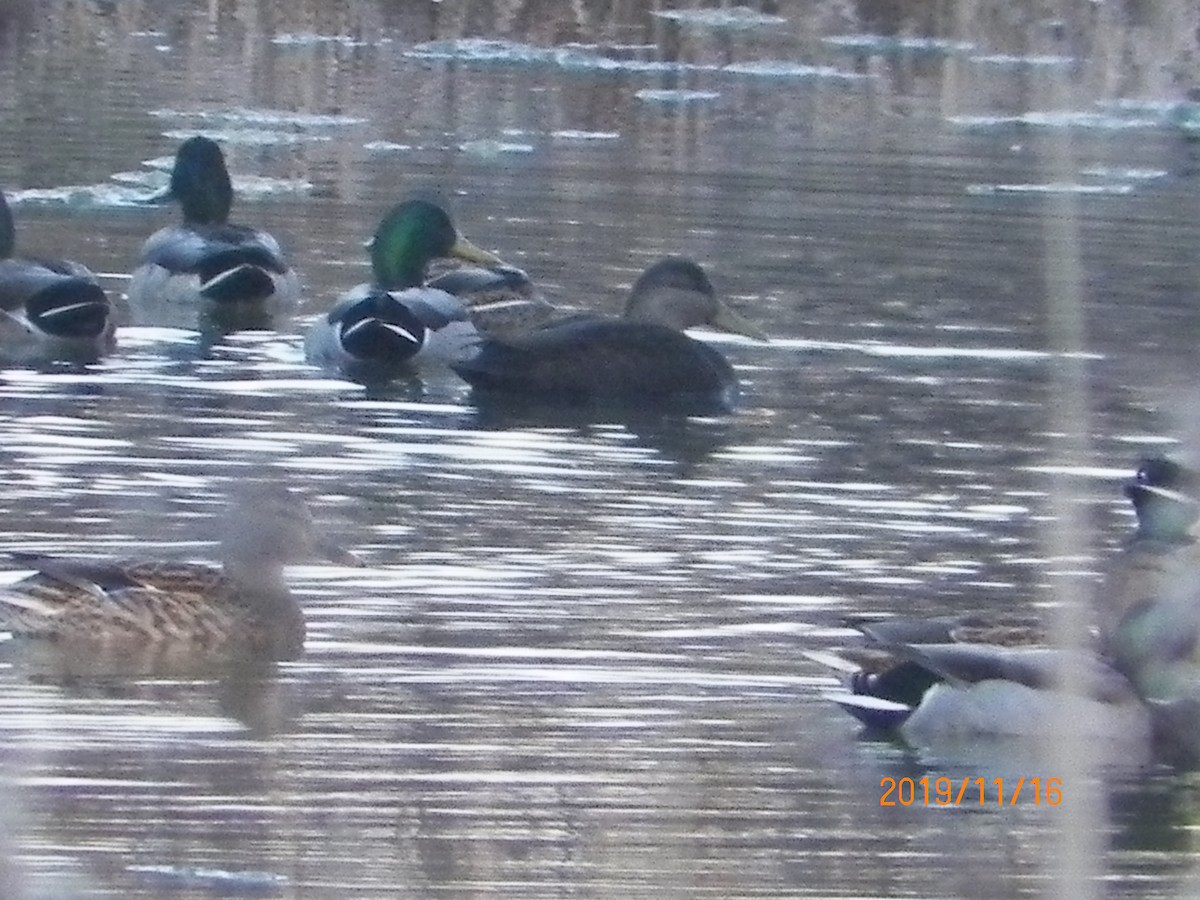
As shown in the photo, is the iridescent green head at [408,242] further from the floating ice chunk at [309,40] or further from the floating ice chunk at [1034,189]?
the floating ice chunk at [309,40]

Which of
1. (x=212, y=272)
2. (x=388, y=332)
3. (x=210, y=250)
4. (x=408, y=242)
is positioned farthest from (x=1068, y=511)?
(x=210, y=250)

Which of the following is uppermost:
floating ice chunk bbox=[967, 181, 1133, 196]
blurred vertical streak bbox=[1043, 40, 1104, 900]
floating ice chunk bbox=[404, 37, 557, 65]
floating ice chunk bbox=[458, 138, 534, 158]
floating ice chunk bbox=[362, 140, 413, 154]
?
blurred vertical streak bbox=[1043, 40, 1104, 900]

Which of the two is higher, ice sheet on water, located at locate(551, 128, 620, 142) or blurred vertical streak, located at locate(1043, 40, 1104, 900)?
blurred vertical streak, located at locate(1043, 40, 1104, 900)

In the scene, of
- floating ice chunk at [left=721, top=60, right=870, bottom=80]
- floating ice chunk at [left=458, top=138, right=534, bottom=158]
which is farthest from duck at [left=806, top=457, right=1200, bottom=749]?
floating ice chunk at [left=721, top=60, right=870, bottom=80]

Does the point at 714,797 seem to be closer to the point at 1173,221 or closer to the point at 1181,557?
the point at 1181,557

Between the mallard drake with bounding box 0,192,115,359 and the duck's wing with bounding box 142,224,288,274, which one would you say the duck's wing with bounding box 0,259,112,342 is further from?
the duck's wing with bounding box 142,224,288,274

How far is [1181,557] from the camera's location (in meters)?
6.80

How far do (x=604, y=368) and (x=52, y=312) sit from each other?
2.14 metres

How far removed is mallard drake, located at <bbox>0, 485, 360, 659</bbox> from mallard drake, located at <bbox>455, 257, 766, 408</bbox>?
413cm

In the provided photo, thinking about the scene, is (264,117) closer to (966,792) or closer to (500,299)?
(500,299)

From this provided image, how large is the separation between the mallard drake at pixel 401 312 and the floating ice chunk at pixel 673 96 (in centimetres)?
1067

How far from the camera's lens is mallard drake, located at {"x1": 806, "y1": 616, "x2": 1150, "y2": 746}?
20.0ft

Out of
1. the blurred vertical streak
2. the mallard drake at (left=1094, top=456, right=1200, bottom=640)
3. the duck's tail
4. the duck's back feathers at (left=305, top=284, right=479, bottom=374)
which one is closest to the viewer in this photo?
the blurred vertical streak

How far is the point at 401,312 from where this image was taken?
39.6 ft
